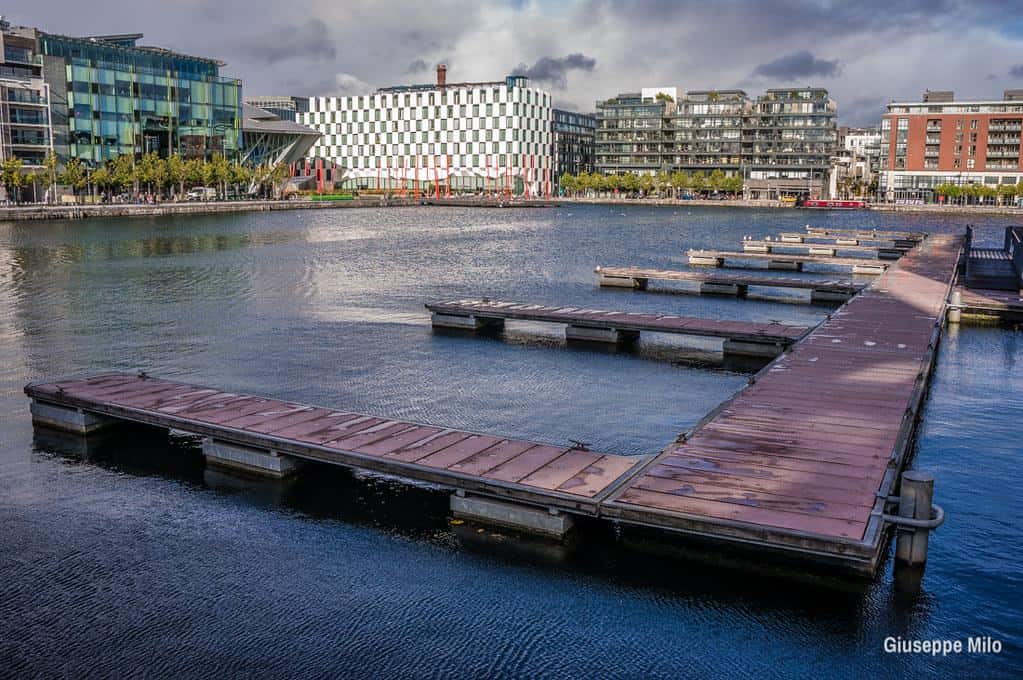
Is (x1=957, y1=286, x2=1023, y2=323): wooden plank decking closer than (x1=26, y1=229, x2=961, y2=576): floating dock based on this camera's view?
No

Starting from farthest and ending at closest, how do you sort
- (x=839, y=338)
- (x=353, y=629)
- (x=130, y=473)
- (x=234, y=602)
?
(x=839, y=338), (x=130, y=473), (x=234, y=602), (x=353, y=629)

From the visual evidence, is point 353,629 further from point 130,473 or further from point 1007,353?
point 1007,353

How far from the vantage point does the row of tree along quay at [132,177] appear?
125500 millimetres

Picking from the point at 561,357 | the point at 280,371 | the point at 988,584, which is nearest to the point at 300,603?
the point at 988,584

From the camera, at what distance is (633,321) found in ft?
104

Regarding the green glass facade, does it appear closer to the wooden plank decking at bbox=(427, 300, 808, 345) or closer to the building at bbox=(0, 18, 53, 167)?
the building at bbox=(0, 18, 53, 167)

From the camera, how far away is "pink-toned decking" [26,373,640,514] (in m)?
14.8

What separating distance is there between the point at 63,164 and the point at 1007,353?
5371 inches

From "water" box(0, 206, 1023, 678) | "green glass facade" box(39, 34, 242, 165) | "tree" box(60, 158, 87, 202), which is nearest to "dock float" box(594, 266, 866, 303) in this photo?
"water" box(0, 206, 1023, 678)

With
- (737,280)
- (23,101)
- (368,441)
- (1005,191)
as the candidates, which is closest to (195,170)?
(23,101)

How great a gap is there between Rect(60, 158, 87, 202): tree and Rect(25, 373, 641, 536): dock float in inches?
4749

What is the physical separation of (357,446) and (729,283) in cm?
3335

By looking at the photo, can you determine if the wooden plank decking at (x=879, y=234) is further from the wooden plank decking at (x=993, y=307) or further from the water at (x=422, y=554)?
the water at (x=422, y=554)

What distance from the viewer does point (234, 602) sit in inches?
511
